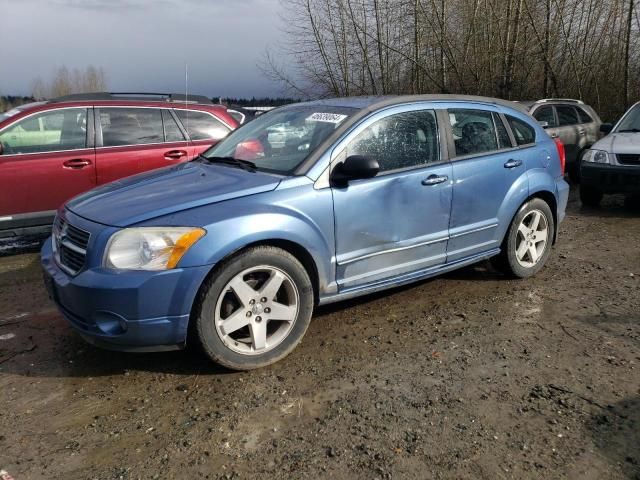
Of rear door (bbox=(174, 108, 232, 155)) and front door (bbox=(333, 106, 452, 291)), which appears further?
rear door (bbox=(174, 108, 232, 155))

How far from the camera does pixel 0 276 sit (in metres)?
5.58

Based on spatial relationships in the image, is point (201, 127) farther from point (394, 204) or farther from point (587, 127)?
point (587, 127)

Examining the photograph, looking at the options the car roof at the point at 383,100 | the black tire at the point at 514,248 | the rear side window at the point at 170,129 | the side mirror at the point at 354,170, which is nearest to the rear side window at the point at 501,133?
the car roof at the point at 383,100

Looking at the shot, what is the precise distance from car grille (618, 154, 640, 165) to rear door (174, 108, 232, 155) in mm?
5449

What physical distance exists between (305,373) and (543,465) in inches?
56.6

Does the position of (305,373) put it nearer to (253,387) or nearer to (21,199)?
(253,387)

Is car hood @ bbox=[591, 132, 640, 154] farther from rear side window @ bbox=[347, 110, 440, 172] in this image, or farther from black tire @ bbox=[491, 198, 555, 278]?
rear side window @ bbox=[347, 110, 440, 172]

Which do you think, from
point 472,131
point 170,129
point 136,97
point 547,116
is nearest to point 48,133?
point 136,97

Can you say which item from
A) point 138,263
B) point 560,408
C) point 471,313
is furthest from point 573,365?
point 138,263

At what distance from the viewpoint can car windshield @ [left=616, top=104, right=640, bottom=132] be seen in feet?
28.5

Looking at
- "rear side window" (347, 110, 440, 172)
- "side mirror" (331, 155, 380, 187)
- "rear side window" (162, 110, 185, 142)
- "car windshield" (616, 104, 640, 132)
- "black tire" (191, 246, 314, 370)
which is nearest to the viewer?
"black tire" (191, 246, 314, 370)

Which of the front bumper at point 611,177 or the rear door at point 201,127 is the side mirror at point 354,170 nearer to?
the rear door at point 201,127

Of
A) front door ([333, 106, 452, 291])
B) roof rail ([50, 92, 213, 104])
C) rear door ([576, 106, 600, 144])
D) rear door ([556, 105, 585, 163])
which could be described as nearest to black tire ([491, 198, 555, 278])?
front door ([333, 106, 452, 291])

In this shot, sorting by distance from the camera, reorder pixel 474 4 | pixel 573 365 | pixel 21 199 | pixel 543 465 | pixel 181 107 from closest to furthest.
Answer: pixel 543 465
pixel 573 365
pixel 21 199
pixel 181 107
pixel 474 4
